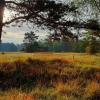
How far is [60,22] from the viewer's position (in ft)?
52.5

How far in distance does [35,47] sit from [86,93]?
314 feet

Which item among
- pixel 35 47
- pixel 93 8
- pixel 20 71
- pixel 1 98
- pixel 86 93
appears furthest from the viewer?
pixel 35 47

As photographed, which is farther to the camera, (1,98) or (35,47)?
(35,47)

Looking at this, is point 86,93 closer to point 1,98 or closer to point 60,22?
point 1,98

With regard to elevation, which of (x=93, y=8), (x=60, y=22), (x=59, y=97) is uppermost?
(x=93, y=8)

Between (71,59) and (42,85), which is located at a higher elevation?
(71,59)

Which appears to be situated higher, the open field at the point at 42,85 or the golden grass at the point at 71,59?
the golden grass at the point at 71,59

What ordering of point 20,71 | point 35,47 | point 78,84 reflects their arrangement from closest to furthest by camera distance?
point 78,84, point 20,71, point 35,47

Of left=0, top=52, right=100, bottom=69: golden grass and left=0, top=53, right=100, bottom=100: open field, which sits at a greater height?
left=0, top=52, right=100, bottom=69: golden grass

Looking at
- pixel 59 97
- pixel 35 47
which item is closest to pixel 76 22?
pixel 59 97

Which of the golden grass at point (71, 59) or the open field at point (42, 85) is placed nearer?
the open field at point (42, 85)

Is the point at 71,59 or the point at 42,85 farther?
the point at 71,59

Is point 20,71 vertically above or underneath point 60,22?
underneath

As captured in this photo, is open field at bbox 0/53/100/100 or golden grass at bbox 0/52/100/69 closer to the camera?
open field at bbox 0/53/100/100
